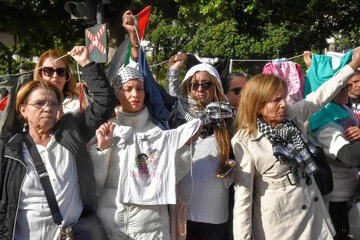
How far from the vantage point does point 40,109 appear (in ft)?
8.86

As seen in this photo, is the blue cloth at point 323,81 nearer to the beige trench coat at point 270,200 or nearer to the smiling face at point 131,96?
the beige trench coat at point 270,200

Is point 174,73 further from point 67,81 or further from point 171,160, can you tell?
point 171,160

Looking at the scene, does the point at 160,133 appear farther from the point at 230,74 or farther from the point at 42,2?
the point at 42,2

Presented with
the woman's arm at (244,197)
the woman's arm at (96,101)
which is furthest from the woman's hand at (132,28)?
the woman's arm at (244,197)

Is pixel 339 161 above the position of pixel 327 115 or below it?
below

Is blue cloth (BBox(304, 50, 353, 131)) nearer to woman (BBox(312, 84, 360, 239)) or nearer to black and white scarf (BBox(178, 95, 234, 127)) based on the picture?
woman (BBox(312, 84, 360, 239))

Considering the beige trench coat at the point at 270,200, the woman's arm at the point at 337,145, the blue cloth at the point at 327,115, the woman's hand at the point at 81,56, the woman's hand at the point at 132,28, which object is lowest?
the beige trench coat at the point at 270,200

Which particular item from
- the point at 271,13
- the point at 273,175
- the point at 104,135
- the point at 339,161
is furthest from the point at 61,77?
the point at 271,13

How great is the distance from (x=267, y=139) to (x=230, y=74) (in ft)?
4.41

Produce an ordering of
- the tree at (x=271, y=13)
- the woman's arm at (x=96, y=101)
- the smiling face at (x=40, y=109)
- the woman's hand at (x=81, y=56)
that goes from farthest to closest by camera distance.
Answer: the tree at (x=271, y=13) → the woman's hand at (x=81, y=56) → the woman's arm at (x=96, y=101) → the smiling face at (x=40, y=109)

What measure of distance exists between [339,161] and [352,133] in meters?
0.24

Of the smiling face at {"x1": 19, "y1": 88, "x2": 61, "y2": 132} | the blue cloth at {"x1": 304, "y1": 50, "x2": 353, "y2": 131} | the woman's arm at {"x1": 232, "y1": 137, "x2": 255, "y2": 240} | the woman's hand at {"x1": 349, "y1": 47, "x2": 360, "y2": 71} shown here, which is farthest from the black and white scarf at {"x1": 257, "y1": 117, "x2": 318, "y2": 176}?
the smiling face at {"x1": 19, "y1": 88, "x2": 61, "y2": 132}

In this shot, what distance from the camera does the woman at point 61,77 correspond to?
3.48 meters

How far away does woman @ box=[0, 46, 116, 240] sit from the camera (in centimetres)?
254
